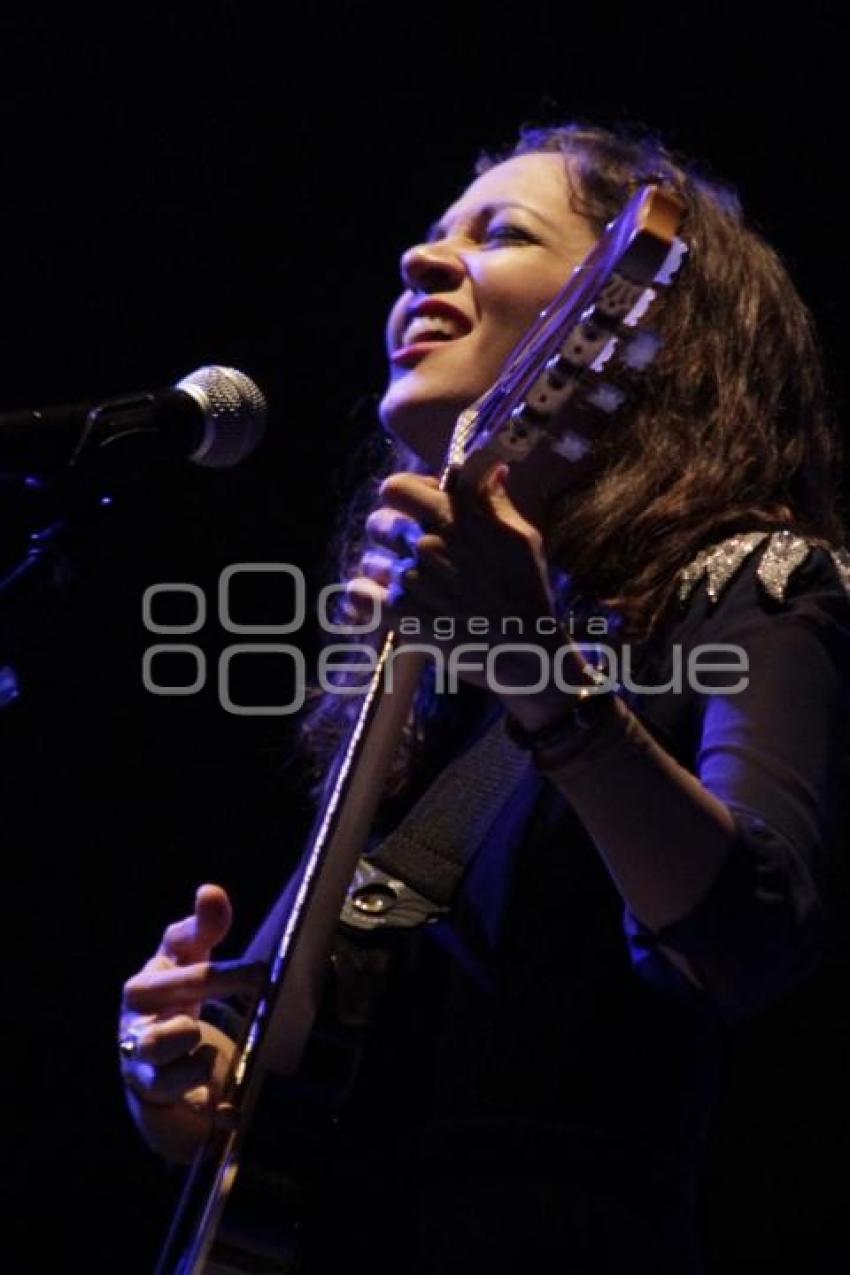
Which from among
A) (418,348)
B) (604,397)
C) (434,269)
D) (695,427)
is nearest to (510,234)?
(434,269)

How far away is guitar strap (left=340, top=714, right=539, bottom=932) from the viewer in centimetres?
157

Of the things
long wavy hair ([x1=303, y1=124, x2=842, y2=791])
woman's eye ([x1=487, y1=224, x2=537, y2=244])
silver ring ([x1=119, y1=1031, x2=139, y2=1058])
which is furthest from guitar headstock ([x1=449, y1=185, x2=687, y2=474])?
silver ring ([x1=119, y1=1031, x2=139, y2=1058])

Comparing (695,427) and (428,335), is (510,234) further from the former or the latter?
(695,427)

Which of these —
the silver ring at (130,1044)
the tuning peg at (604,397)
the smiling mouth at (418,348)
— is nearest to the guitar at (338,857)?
the tuning peg at (604,397)

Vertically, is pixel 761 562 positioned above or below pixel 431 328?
below

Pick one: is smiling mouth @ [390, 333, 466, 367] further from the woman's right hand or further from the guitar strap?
the woman's right hand

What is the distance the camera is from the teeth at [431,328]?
1.90 m

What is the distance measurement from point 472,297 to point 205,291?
4.67ft

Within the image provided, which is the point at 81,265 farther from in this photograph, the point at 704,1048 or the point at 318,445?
the point at 704,1048

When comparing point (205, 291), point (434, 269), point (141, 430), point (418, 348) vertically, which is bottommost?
point (141, 430)

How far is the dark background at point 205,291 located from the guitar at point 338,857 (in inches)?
56.2

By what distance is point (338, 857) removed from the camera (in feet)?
4.84

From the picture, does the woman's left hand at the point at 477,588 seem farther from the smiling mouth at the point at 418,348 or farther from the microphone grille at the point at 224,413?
the smiling mouth at the point at 418,348

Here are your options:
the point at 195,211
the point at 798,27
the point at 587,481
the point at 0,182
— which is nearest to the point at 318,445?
the point at 195,211
